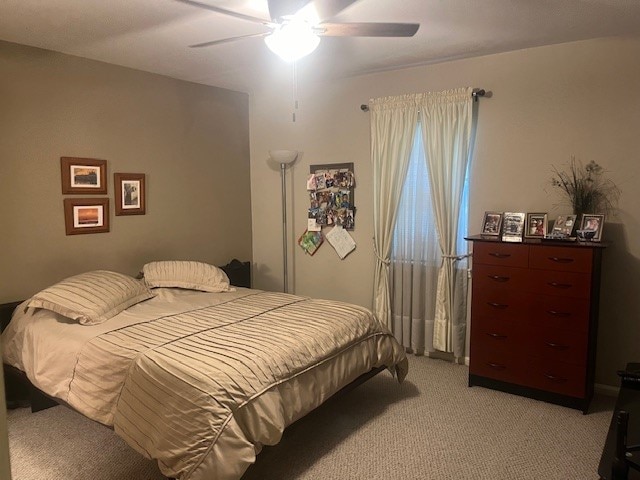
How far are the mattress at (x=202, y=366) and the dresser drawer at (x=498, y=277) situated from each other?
30.5 inches

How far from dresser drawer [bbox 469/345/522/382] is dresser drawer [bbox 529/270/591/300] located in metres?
0.53

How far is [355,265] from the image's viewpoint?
175 inches

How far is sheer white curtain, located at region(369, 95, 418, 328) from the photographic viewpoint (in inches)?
156

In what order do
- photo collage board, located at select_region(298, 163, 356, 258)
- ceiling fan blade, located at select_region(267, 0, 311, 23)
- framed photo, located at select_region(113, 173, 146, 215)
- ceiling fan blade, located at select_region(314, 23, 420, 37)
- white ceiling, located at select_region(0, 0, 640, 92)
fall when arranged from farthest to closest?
photo collage board, located at select_region(298, 163, 356, 258) < framed photo, located at select_region(113, 173, 146, 215) < white ceiling, located at select_region(0, 0, 640, 92) < ceiling fan blade, located at select_region(314, 23, 420, 37) < ceiling fan blade, located at select_region(267, 0, 311, 23)

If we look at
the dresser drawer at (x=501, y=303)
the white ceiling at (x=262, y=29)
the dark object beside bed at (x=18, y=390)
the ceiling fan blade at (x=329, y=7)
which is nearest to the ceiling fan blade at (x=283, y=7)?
the ceiling fan blade at (x=329, y=7)

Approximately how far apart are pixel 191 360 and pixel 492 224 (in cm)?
241

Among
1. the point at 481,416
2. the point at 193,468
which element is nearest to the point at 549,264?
the point at 481,416

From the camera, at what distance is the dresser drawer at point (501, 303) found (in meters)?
3.18

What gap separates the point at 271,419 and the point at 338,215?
254cm

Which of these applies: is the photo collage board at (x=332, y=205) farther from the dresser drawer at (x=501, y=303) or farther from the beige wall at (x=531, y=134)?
the dresser drawer at (x=501, y=303)

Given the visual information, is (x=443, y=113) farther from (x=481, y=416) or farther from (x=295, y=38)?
(x=481, y=416)

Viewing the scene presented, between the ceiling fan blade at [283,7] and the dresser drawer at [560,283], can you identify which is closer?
the ceiling fan blade at [283,7]

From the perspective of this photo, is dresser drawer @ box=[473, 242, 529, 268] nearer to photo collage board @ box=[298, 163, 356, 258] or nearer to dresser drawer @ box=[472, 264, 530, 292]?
dresser drawer @ box=[472, 264, 530, 292]

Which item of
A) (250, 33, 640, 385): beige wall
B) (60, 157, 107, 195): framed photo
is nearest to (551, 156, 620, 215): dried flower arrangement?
(250, 33, 640, 385): beige wall
